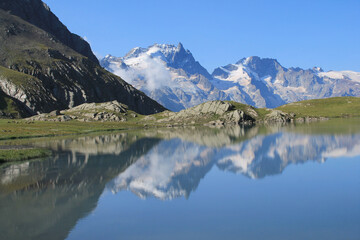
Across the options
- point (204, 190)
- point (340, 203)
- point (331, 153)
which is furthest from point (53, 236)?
point (331, 153)

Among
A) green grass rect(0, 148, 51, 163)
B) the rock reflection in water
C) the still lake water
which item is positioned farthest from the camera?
green grass rect(0, 148, 51, 163)

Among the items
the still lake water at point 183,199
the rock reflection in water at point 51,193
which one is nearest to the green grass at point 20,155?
the rock reflection in water at point 51,193

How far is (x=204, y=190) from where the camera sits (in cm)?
3609

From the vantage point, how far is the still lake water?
23.5 m

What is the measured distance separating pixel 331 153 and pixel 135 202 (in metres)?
45.4

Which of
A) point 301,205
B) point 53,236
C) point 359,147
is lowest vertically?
point 53,236

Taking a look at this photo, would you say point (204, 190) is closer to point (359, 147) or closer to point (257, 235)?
point (257, 235)

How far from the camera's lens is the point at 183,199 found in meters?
32.2

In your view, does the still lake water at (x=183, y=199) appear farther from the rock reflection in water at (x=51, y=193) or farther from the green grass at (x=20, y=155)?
the green grass at (x=20, y=155)

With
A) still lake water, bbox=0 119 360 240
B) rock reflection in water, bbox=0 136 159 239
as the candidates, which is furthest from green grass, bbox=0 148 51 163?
still lake water, bbox=0 119 360 240

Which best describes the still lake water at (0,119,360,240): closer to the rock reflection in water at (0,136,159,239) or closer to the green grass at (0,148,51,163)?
the rock reflection in water at (0,136,159,239)

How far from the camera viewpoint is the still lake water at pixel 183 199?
23.5 m

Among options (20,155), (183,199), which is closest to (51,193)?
(183,199)

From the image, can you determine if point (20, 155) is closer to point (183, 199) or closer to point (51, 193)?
point (51, 193)
